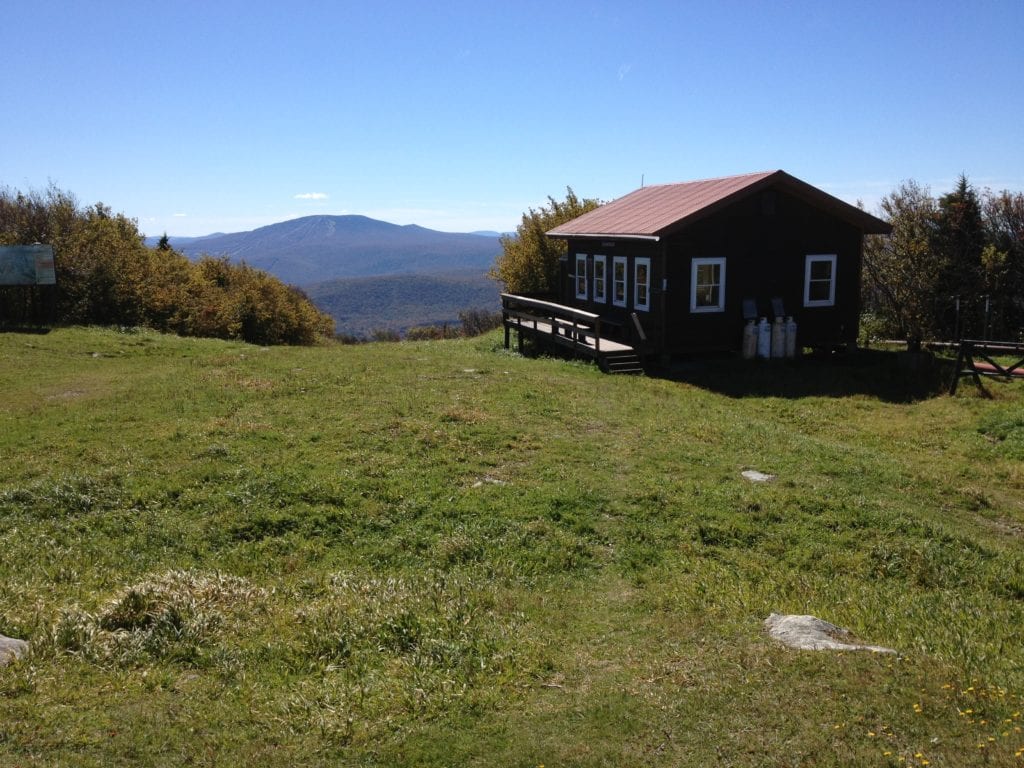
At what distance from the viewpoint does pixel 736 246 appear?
23188 millimetres

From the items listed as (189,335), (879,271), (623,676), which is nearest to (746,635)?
(623,676)

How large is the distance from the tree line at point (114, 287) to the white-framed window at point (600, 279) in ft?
56.7

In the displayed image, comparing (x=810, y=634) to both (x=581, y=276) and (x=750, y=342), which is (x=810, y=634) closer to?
(x=750, y=342)

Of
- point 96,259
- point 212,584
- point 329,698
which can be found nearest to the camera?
point 329,698

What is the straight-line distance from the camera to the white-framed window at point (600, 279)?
87.8ft

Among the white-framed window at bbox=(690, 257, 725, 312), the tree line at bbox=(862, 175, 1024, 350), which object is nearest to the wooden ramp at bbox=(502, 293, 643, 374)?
the white-framed window at bbox=(690, 257, 725, 312)

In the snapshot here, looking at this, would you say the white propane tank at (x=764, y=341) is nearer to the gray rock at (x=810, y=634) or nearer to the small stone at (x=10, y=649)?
the gray rock at (x=810, y=634)

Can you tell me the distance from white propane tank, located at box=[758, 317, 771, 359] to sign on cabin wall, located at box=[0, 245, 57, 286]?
925 inches

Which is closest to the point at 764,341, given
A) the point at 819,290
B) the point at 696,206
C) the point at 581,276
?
the point at 819,290

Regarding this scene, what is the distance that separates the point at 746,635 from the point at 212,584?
5.29 meters

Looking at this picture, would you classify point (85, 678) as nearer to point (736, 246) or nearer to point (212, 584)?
point (212, 584)

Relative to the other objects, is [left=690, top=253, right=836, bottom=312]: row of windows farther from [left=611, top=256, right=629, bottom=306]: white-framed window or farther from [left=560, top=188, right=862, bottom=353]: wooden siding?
[left=611, top=256, right=629, bottom=306]: white-framed window

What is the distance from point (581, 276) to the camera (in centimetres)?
2917

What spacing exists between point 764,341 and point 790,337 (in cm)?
89
